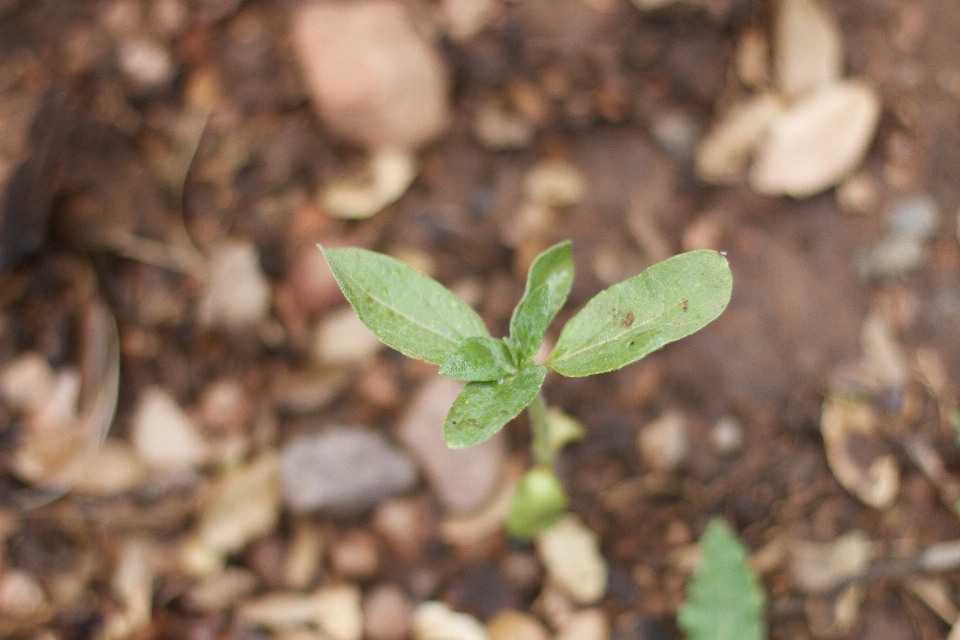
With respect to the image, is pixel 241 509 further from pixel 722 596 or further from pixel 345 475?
pixel 722 596

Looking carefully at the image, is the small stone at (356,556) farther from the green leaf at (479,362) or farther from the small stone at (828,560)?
the small stone at (828,560)

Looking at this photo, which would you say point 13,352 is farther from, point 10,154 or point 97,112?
point 97,112

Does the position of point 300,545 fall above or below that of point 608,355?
below

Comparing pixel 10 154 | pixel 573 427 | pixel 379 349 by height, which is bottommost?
pixel 573 427

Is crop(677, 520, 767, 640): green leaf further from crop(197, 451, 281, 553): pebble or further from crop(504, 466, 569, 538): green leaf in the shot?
crop(197, 451, 281, 553): pebble

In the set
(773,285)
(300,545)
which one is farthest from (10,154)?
(773,285)

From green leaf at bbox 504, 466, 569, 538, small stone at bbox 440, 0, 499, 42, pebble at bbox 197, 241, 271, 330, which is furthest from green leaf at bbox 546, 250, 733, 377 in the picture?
small stone at bbox 440, 0, 499, 42
